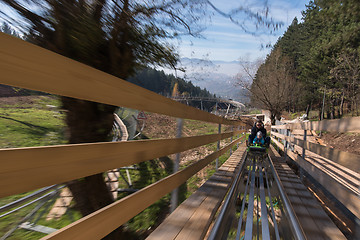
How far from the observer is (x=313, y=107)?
5028 cm

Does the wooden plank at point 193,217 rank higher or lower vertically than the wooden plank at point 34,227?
higher

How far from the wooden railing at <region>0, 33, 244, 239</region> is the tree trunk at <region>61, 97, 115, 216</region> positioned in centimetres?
60

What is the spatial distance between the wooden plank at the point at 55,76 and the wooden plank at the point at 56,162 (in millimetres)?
285

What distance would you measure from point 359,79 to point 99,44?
2599cm

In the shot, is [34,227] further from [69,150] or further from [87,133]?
[69,150]

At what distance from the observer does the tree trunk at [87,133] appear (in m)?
1.99

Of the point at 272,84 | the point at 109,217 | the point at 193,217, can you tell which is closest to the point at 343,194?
the point at 193,217

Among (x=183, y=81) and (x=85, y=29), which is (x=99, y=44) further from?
(x=183, y=81)

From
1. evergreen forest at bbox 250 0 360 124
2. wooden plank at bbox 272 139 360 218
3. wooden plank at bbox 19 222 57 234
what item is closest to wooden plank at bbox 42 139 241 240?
wooden plank at bbox 19 222 57 234

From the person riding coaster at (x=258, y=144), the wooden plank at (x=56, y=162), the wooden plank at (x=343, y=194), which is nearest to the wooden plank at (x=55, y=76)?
the wooden plank at (x=56, y=162)

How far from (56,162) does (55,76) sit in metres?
0.42

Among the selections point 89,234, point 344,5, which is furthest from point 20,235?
point 344,5

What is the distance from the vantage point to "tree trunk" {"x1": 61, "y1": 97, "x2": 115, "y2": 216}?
1994 mm

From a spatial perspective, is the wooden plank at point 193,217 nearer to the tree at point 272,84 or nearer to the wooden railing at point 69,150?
the wooden railing at point 69,150
